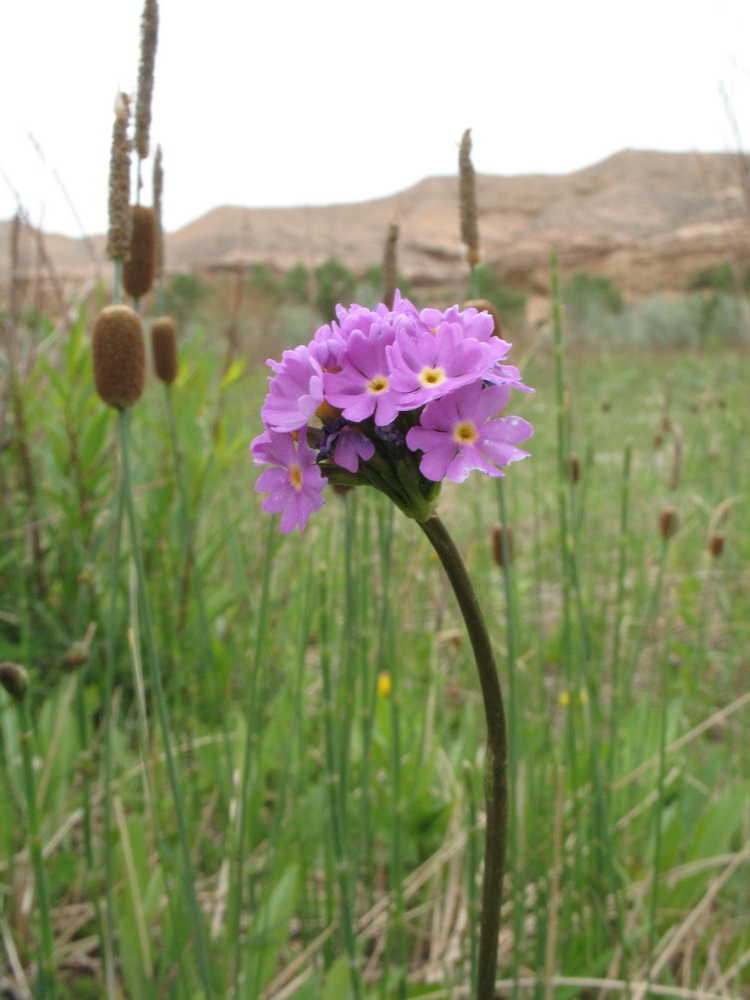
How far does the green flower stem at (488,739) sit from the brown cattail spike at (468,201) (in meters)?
0.45

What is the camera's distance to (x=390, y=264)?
93 cm

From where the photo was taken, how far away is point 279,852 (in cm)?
113

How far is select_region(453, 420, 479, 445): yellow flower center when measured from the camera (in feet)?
1.51

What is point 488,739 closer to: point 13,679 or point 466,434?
point 466,434

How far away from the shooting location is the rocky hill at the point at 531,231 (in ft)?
64.4

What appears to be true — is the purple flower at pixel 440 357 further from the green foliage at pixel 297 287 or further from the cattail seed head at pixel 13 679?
the green foliage at pixel 297 287

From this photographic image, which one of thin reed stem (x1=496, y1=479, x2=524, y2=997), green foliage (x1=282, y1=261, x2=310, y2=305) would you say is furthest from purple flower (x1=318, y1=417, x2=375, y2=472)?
green foliage (x1=282, y1=261, x2=310, y2=305)

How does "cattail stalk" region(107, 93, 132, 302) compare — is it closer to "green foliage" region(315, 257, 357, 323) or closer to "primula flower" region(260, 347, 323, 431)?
"primula flower" region(260, 347, 323, 431)

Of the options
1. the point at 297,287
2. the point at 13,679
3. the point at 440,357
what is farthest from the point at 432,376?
the point at 297,287

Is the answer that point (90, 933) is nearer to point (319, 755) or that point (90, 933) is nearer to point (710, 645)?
point (319, 755)

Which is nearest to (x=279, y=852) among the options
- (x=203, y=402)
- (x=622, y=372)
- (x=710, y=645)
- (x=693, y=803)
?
(x=693, y=803)

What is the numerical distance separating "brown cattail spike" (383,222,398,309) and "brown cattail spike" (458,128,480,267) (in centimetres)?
9

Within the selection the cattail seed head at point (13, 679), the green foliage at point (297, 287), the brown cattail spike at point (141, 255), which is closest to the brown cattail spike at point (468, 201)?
the brown cattail spike at point (141, 255)

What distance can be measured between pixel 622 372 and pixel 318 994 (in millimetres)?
7841
